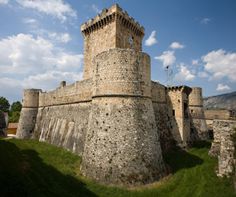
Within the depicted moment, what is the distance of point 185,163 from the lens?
54.7ft

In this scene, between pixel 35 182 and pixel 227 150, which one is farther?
pixel 227 150

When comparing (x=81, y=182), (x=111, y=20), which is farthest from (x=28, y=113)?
(x=81, y=182)

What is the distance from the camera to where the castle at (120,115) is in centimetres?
1338

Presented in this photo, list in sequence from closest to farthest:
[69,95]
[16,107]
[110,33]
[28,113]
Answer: [110,33]
[69,95]
[28,113]
[16,107]

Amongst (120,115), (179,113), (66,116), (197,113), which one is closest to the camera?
(120,115)

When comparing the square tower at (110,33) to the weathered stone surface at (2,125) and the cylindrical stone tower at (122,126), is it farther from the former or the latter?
the weathered stone surface at (2,125)

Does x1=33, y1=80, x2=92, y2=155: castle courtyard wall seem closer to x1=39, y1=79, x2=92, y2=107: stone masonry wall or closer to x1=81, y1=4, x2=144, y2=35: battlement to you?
x1=39, y1=79, x2=92, y2=107: stone masonry wall

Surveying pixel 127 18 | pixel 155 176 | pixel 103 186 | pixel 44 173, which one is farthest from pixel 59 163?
pixel 127 18

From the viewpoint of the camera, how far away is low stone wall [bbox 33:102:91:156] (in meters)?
19.0

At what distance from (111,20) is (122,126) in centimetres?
1295

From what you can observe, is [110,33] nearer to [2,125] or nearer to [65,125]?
[65,125]

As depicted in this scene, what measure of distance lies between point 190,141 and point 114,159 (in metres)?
12.7

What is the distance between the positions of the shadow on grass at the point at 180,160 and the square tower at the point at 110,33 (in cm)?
1245

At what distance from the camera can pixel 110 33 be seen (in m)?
21.4
